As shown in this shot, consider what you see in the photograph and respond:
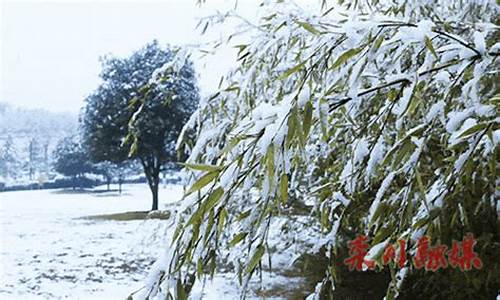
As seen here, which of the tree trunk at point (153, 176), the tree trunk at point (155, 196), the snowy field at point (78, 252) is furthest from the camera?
the tree trunk at point (153, 176)

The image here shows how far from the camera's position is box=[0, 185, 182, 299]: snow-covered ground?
4.85 meters

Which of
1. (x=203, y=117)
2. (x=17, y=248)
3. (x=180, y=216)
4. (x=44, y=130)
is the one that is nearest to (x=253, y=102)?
(x=203, y=117)

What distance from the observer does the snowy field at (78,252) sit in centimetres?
451

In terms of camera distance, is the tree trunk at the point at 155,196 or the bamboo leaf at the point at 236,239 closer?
the bamboo leaf at the point at 236,239

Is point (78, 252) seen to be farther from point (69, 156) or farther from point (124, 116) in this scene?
point (69, 156)

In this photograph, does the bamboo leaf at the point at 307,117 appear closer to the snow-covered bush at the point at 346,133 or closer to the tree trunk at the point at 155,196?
the snow-covered bush at the point at 346,133

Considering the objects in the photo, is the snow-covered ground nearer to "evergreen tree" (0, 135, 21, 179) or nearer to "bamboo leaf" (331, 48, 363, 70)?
"bamboo leaf" (331, 48, 363, 70)

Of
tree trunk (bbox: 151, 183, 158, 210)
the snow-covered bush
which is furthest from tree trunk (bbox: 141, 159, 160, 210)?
the snow-covered bush

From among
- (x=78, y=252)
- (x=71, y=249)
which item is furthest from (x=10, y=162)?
(x=78, y=252)

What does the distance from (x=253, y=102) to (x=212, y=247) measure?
1.90 ft

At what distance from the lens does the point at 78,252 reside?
7062mm

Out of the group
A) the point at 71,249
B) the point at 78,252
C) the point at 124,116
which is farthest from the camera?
the point at 124,116

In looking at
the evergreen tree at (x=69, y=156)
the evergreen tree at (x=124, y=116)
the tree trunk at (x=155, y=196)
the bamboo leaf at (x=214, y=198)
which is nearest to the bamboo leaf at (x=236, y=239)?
the bamboo leaf at (x=214, y=198)

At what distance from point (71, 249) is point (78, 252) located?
0.34 m
